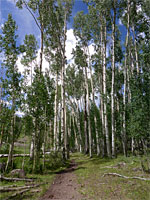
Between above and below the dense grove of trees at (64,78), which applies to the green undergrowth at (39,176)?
below

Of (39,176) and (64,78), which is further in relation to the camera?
(64,78)

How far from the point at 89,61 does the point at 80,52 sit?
6.25 ft

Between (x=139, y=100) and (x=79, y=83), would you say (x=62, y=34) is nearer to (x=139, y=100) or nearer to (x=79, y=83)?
(x=79, y=83)

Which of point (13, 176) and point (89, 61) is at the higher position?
point (89, 61)

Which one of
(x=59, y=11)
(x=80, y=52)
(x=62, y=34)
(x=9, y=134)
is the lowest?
(x=9, y=134)

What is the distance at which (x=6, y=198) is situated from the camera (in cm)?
553

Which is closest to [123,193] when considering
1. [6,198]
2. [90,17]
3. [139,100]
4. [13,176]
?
[6,198]

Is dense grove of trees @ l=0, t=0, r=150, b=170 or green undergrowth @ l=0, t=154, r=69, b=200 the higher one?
dense grove of trees @ l=0, t=0, r=150, b=170

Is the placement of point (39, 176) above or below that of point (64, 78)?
below

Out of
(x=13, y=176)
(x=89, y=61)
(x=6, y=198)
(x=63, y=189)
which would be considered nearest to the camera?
(x=6, y=198)

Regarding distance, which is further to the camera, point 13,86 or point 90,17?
→ point 90,17

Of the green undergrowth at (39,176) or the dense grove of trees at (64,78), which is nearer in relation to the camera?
the green undergrowth at (39,176)

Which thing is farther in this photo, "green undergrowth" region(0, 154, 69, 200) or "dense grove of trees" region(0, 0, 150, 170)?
"dense grove of trees" region(0, 0, 150, 170)

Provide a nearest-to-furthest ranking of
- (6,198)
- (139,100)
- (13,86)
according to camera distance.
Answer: (6,198) → (13,86) → (139,100)
